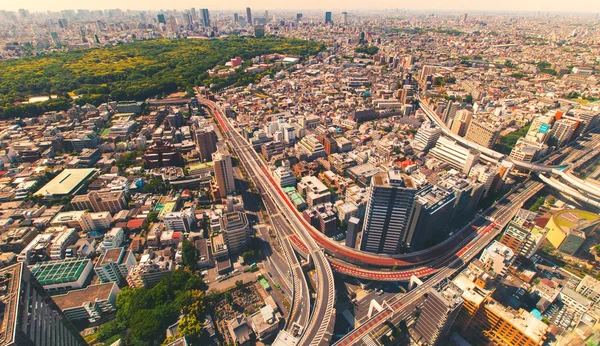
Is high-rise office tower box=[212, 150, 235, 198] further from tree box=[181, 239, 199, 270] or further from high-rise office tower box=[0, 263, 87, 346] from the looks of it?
high-rise office tower box=[0, 263, 87, 346]

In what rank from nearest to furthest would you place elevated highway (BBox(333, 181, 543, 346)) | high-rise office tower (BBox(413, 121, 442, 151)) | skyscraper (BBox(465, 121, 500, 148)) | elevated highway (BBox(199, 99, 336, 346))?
elevated highway (BBox(333, 181, 543, 346)), elevated highway (BBox(199, 99, 336, 346)), skyscraper (BBox(465, 121, 500, 148)), high-rise office tower (BBox(413, 121, 442, 151))

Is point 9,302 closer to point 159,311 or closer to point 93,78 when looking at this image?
point 159,311

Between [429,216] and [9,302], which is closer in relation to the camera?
[9,302]

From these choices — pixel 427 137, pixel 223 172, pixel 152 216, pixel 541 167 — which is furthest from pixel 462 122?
pixel 152 216

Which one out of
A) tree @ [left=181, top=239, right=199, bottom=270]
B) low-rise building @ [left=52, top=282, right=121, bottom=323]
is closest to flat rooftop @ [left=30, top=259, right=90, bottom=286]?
low-rise building @ [left=52, top=282, right=121, bottom=323]

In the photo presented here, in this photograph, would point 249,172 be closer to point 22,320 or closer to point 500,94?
point 22,320

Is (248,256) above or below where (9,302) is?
below
